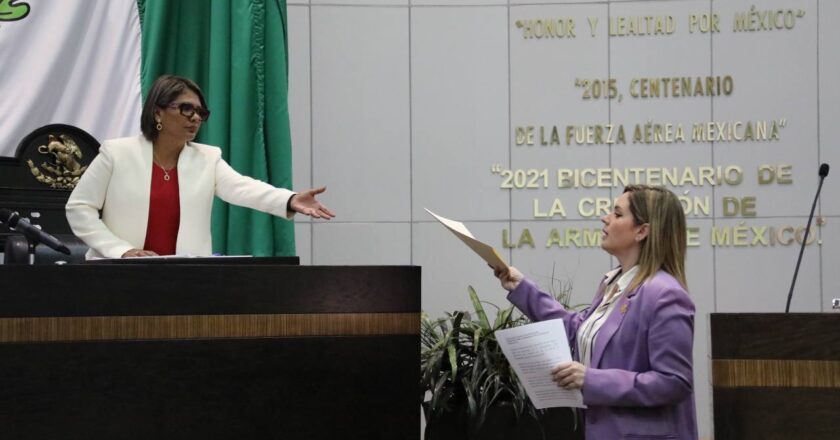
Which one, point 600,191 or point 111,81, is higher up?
point 111,81

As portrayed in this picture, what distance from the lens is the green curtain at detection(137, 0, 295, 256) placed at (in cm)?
497

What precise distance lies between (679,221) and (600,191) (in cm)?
308

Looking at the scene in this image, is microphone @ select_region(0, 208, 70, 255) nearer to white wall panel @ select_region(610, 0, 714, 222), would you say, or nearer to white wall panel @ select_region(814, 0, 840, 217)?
white wall panel @ select_region(610, 0, 714, 222)

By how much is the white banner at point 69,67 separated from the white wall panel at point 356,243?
4.36 ft

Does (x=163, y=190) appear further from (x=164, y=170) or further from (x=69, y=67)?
(x=69, y=67)

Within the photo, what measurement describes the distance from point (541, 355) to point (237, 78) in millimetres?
2780

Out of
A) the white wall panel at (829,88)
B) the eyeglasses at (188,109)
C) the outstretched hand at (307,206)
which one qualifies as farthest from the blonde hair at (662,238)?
the white wall panel at (829,88)

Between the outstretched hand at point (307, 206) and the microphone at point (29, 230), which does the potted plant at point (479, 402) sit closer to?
the outstretched hand at point (307, 206)

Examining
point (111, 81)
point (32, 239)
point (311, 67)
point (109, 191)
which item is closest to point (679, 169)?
point (311, 67)

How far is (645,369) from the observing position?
2.67 meters

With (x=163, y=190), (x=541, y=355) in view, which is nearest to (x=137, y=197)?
(x=163, y=190)

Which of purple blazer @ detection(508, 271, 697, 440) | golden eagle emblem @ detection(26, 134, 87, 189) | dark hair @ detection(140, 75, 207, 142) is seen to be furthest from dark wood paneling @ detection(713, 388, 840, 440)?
golden eagle emblem @ detection(26, 134, 87, 189)

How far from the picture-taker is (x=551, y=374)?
2.71m

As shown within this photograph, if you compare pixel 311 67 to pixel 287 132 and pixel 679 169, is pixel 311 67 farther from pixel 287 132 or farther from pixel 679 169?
pixel 679 169
